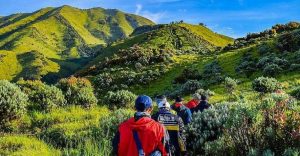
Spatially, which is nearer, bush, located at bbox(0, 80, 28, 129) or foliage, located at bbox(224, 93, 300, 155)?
foliage, located at bbox(224, 93, 300, 155)

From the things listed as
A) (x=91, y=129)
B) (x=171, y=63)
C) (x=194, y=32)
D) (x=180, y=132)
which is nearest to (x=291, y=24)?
(x=171, y=63)

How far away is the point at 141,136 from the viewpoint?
7.60m

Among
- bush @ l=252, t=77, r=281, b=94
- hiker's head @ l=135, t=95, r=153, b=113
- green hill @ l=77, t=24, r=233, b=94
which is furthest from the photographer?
green hill @ l=77, t=24, r=233, b=94

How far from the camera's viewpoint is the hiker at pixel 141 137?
7.59m

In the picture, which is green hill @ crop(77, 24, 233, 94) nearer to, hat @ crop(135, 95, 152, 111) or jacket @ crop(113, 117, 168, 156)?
hat @ crop(135, 95, 152, 111)

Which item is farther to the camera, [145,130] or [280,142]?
[280,142]

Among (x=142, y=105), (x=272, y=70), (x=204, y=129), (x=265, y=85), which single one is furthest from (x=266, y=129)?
(x=272, y=70)

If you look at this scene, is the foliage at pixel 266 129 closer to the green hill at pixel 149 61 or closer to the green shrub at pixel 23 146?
the green shrub at pixel 23 146

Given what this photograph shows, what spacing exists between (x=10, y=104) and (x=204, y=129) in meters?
8.83

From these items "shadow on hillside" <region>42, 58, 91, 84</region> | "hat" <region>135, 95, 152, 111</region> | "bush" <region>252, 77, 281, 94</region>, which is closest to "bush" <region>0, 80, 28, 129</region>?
"hat" <region>135, 95, 152, 111</region>

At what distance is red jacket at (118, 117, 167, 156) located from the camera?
24.9 ft

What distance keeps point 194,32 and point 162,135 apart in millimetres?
94149

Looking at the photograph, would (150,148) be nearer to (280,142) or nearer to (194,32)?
(280,142)

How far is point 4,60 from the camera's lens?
185 meters
